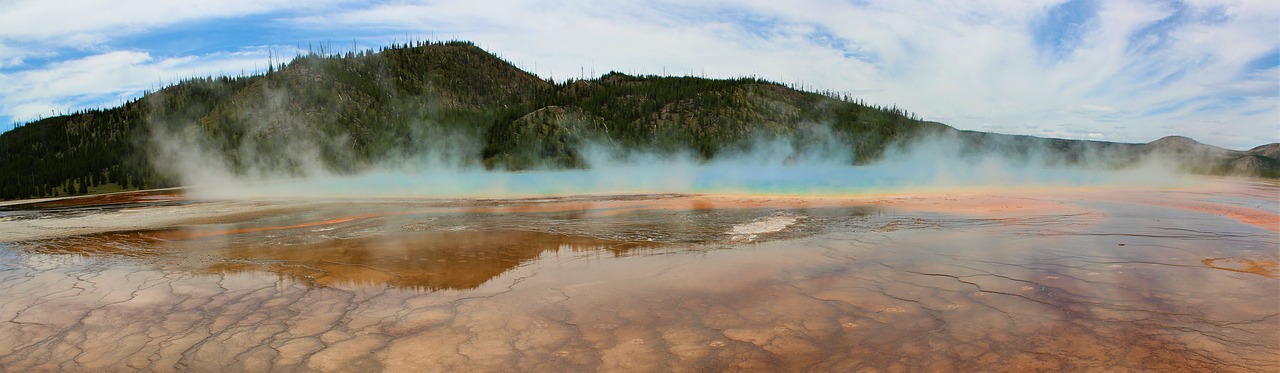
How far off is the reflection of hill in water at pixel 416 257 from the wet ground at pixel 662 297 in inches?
2.5

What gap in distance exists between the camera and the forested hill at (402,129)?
7406 cm

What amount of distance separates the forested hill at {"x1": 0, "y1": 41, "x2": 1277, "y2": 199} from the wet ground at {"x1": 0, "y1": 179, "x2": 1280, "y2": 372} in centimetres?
6257

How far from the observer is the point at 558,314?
6.33 m

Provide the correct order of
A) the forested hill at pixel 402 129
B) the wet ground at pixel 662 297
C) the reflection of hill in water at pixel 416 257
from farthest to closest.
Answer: the forested hill at pixel 402 129 → the reflection of hill in water at pixel 416 257 → the wet ground at pixel 662 297

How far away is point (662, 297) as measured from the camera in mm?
6934

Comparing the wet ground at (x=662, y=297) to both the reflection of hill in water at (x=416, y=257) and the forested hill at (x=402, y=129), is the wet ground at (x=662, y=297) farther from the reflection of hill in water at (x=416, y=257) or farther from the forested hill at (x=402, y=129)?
the forested hill at (x=402, y=129)

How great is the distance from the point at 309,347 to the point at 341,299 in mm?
1717

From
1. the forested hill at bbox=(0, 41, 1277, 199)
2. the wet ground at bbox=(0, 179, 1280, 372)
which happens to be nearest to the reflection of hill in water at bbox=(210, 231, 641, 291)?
the wet ground at bbox=(0, 179, 1280, 372)

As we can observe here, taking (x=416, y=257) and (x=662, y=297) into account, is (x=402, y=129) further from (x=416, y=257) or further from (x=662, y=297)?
(x=662, y=297)

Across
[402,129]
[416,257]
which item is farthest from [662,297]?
[402,129]

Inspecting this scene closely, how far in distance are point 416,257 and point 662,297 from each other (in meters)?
4.51

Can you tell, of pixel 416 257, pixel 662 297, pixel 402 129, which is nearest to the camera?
pixel 662 297

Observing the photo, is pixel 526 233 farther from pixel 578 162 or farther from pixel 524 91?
pixel 524 91

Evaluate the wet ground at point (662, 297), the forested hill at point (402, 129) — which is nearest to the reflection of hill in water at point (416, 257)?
the wet ground at point (662, 297)
